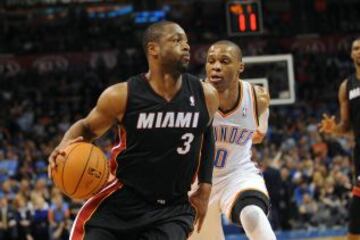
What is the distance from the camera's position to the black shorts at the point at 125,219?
4074mm

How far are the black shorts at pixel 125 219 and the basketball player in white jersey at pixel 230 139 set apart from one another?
4.53 feet

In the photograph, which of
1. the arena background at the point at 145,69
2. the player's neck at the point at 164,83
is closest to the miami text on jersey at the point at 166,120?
the player's neck at the point at 164,83

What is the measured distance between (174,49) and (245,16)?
23.8 feet

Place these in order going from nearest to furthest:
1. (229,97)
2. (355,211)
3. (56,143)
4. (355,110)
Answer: (229,97)
(355,211)
(355,110)
(56,143)

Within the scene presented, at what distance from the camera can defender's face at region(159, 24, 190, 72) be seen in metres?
4.16

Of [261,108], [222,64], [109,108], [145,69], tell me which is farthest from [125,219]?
[145,69]

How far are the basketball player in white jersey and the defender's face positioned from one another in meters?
1.41

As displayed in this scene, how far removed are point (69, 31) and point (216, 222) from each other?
52.5 ft

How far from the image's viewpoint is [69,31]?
2100 cm

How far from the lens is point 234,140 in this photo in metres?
5.65

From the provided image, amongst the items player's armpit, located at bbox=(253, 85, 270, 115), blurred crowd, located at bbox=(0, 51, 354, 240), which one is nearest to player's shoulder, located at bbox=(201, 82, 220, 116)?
player's armpit, located at bbox=(253, 85, 270, 115)

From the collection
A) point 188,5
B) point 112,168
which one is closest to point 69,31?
point 188,5

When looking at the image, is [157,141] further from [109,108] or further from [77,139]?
[77,139]

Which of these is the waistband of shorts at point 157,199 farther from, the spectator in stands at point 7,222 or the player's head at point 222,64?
the spectator in stands at point 7,222
